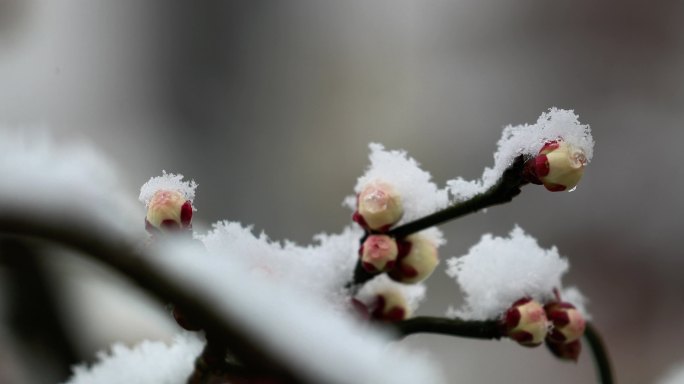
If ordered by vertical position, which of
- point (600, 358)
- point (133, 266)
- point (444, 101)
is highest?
point (444, 101)

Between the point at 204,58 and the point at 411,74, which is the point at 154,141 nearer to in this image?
the point at 204,58

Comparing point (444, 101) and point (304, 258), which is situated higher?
point (444, 101)

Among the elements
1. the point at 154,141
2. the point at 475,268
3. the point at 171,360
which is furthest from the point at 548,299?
the point at 154,141

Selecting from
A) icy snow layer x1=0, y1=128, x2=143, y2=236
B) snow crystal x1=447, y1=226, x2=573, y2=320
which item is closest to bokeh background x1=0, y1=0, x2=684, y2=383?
snow crystal x1=447, y1=226, x2=573, y2=320

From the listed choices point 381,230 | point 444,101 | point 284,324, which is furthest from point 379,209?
point 444,101

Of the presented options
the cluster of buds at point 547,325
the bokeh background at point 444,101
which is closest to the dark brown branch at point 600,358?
the cluster of buds at point 547,325

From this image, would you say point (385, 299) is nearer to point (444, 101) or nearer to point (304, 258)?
point (304, 258)

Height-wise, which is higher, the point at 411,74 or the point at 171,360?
the point at 411,74
